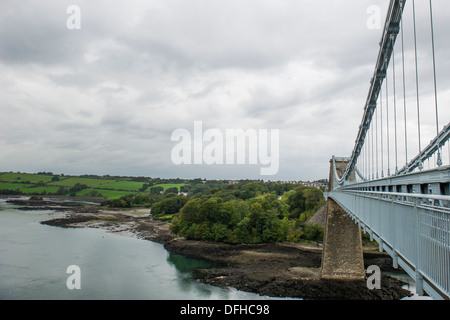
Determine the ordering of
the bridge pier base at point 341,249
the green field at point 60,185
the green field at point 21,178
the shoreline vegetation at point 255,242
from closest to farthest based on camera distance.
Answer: the shoreline vegetation at point 255,242 → the bridge pier base at point 341,249 → the green field at point 60,185 → the green field at point 21,178

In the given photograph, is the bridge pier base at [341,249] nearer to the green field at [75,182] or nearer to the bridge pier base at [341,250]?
the bridge pier base at [341,250]

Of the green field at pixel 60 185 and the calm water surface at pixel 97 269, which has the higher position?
the green field at pixel 60 185

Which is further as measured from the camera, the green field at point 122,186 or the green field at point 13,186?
the green field at point 13,186

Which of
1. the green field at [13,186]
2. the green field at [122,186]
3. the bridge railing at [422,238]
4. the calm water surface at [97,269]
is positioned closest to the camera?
the bridge railing at [422,238]

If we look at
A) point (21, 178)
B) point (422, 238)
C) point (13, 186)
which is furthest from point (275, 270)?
point (21, 178)

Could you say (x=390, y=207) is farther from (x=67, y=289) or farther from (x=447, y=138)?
(x=67, y=289)

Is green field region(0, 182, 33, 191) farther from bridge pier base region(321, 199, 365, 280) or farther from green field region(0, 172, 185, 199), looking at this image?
bridge pier base region(321, 199, 365, 280)

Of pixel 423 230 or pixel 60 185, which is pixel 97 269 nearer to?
pixel 423 230

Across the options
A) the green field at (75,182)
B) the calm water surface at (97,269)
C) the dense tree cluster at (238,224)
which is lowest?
the calm water surface at (97,269)

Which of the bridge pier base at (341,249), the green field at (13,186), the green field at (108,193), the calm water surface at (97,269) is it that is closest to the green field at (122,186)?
the green field at (108,193)
